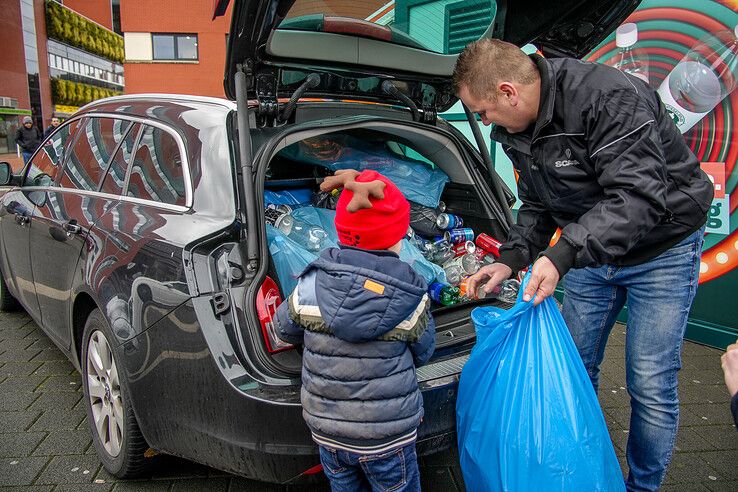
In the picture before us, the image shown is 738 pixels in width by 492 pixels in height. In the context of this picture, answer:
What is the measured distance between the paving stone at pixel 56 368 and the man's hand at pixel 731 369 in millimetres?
3516

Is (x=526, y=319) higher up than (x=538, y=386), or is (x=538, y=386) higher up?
(x=526, y=319)

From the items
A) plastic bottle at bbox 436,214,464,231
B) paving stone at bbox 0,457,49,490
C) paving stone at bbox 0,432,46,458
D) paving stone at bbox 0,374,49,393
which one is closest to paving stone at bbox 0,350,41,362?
paving stone at bbox 0,374,49,393

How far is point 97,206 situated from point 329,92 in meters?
1.27

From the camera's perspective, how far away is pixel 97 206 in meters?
2.77

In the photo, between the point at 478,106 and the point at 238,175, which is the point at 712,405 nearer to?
the point at 478,106

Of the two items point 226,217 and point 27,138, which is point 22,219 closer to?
point 226,217

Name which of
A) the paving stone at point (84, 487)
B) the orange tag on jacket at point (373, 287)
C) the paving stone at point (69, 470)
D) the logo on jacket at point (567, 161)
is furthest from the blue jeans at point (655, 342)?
the paving stone at point (69, 470)

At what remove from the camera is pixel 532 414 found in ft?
6.25

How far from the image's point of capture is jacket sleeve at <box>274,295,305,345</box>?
1848 mm

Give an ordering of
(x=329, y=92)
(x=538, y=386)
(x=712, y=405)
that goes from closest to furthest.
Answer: (x=538, y=386), (x=329, y=92), (x=712, y=405)

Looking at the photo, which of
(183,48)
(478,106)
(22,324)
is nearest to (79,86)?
(183,48)

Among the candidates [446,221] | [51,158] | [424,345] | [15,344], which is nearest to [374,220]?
[424,345]

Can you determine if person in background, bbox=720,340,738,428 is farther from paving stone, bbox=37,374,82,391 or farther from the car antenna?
paving stone, bbox=37,374,82,391

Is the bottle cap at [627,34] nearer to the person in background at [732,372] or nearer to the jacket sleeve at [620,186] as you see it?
the jacket sleeve at [620,186]
